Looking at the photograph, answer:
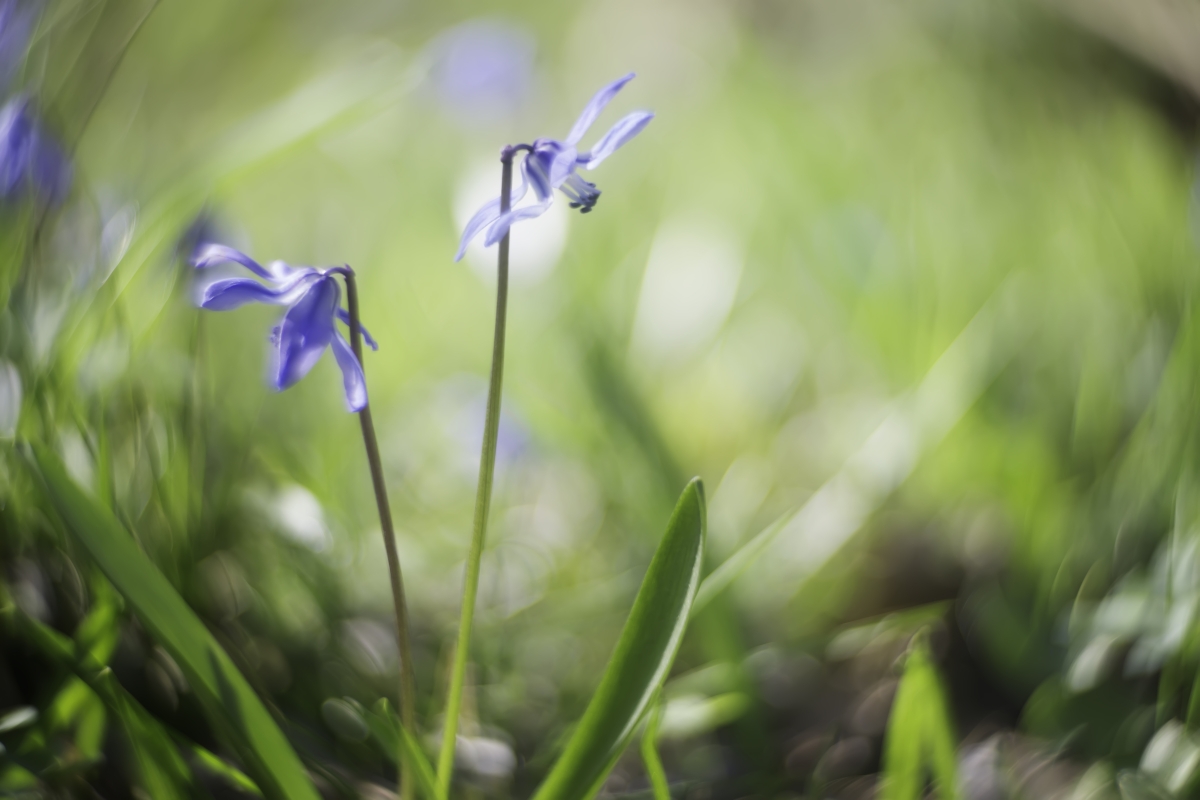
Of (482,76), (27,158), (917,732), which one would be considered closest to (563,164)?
(917,732)

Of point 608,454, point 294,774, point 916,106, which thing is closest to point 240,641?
point 294,774

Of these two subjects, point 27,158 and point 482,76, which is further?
point 482,76

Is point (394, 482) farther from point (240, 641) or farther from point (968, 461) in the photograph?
point (968, 461)

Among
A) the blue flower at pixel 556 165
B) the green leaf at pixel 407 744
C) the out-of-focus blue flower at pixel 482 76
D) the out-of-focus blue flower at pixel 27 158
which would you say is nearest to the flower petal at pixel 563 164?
the blue flower at pixel 556 165

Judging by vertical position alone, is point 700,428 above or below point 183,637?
above

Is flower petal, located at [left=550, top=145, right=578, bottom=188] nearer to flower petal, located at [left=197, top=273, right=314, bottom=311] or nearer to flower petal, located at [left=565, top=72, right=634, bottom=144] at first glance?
flower petal, located at [left=565, top=72, right=634, bottom=144]

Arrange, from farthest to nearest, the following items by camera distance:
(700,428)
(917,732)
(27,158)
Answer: (700,428)
(27,158)
(917,732)

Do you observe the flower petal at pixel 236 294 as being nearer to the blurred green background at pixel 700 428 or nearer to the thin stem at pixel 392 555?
the thin stem at pixel 392 555

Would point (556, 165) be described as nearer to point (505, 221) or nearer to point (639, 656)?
point (505, 221)
